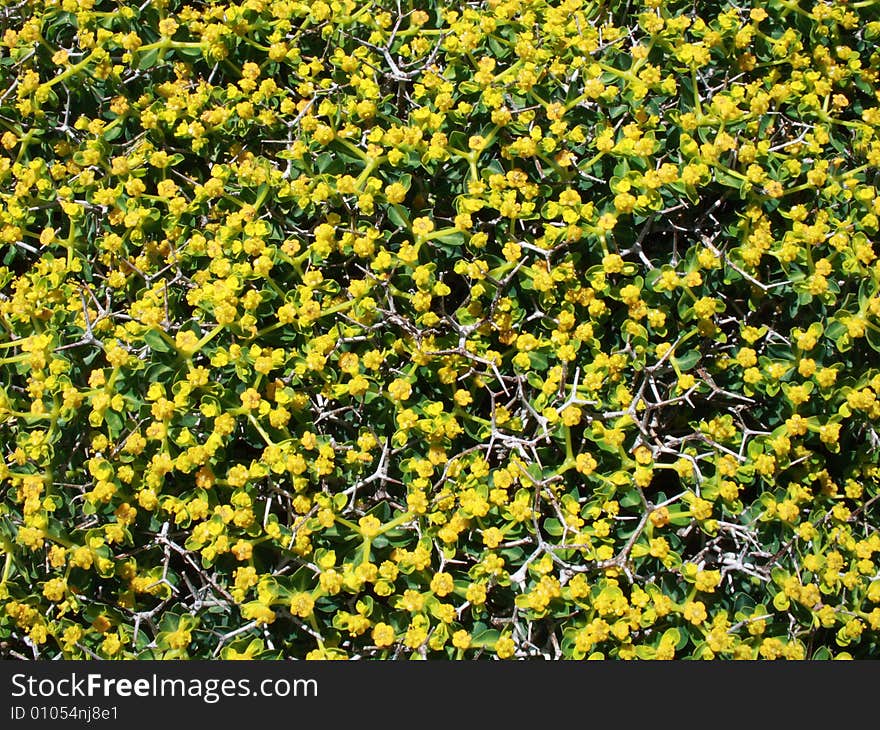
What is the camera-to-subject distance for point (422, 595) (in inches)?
79.8

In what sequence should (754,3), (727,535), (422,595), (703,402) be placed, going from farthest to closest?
(754,3)
(703,402)
(727,535)
(422,595)

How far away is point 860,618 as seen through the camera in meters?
2.06

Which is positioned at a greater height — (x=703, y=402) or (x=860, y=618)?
(x=703, y=402)

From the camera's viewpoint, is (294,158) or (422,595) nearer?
(422,595)

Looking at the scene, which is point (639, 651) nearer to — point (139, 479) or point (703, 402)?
point (703, 402)

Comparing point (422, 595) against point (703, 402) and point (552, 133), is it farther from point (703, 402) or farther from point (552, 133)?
point (552, 133)

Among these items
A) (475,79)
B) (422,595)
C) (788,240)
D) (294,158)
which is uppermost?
(475,79)

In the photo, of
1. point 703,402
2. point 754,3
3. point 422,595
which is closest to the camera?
point 422,595

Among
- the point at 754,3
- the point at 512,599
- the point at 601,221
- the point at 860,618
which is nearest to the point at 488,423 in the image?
the point at 512,599

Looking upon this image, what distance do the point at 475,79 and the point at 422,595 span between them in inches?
51.5

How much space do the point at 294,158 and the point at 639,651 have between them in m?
1.49

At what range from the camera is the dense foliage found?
2.07 metres

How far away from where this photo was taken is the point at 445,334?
7.45 feet

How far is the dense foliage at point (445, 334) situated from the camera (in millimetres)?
2074
